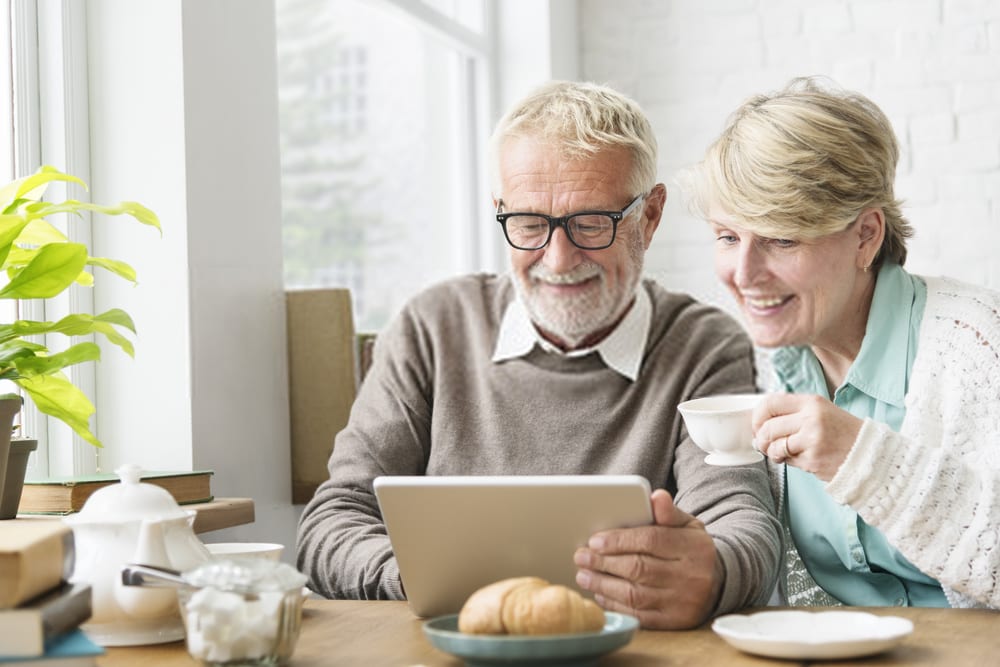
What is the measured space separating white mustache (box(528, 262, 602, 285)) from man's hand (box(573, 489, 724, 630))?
0.67 meters

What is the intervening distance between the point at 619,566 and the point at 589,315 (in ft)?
2.41

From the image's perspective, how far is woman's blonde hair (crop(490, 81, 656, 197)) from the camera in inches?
74.2

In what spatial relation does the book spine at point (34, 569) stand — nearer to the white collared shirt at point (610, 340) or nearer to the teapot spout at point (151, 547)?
the teapot spout at point (151, 547)

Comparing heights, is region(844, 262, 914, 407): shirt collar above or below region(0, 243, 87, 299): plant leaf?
below

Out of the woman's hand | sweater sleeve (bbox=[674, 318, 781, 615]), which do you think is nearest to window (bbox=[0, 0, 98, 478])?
sweater sleeve (bbox=[674, 318, 781, 615])

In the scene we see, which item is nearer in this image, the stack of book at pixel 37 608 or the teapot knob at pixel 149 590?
the stack of book at pixel 37 608

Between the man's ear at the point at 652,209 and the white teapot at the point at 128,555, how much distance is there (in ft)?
3.41

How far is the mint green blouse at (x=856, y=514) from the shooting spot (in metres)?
1.70

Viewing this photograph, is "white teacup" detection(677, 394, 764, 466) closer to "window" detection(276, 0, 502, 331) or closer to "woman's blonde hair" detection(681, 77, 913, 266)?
"woman's blonde hair" detection(681, 77, 913, 266)

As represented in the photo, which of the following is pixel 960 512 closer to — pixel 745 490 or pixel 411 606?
pixel 745 490

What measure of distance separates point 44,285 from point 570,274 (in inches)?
33.4

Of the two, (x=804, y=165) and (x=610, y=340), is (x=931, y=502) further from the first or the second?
(x=610, y=340)

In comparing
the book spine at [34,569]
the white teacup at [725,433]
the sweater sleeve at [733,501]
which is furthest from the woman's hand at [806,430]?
the book spine at [34,569]

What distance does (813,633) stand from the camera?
3.94ft
